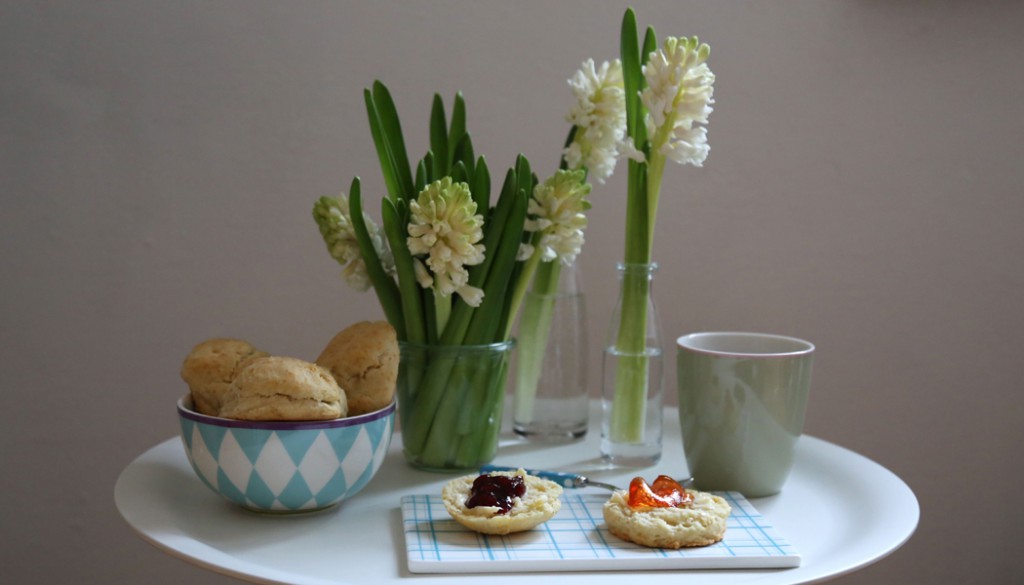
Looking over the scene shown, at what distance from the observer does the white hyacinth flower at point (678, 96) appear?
901mm

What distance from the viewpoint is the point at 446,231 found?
875 mm

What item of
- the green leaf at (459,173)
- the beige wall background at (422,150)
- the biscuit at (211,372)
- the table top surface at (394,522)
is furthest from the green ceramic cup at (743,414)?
the beige wall background at (422,150)

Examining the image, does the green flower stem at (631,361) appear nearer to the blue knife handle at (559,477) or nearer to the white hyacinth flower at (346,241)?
the blue knife handle at (559,477)

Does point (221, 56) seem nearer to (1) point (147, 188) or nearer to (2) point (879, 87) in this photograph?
(1) point (147, 188)

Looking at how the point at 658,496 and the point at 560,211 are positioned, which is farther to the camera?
the point at 560,211

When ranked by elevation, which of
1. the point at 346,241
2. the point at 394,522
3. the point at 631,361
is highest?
the point at 346,241

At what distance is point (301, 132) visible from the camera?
4.85 feet

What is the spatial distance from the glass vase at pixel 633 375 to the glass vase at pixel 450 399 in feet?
0.36

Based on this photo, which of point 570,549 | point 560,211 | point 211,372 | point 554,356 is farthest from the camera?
point 554,356

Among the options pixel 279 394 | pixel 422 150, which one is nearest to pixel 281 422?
pixel 279 394

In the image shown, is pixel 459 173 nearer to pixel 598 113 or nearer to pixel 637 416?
pixel 598 113

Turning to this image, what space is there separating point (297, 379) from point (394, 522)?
0.15 meters

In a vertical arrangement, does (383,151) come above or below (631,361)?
above

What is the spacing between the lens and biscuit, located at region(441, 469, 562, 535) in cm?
78
